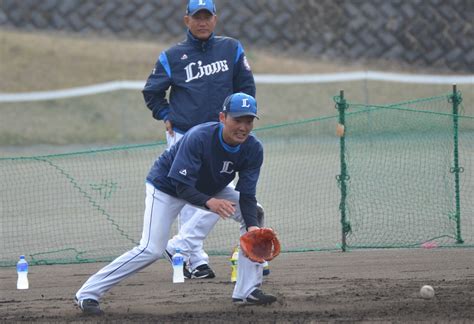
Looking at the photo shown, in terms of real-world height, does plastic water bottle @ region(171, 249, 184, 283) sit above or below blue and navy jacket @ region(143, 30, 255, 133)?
below

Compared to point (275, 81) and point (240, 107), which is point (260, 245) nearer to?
point (240, 107)

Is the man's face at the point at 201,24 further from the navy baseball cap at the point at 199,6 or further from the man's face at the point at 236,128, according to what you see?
the man's face at the point at 236,128

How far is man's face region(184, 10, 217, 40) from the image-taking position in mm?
9203

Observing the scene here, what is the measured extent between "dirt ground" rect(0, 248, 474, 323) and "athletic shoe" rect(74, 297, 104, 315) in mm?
74

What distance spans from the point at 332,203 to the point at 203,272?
4256 millimetres

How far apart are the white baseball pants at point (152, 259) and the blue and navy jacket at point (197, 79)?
140 cm

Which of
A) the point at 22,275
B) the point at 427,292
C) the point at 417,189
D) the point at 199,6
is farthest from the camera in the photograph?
the point at 417,189

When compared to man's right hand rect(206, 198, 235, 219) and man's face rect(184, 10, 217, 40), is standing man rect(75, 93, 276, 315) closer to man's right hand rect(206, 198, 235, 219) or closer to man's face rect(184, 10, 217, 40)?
man's right hand rect(206, 198, 235, 219)

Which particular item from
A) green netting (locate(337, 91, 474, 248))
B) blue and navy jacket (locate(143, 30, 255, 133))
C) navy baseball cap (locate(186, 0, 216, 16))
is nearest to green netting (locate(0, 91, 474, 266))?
green netting (locate(337, 91, 474, 248))

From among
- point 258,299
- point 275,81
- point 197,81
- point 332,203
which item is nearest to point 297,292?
point 258,299

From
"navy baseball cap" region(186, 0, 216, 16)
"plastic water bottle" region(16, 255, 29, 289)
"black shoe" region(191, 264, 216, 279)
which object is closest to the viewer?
"plastic water bottle" region(16, 255, 29, 289)

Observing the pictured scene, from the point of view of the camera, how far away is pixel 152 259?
7.73 metres

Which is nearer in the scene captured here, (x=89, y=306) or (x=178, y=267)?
(x=89, y=306)

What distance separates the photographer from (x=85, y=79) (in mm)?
23469
